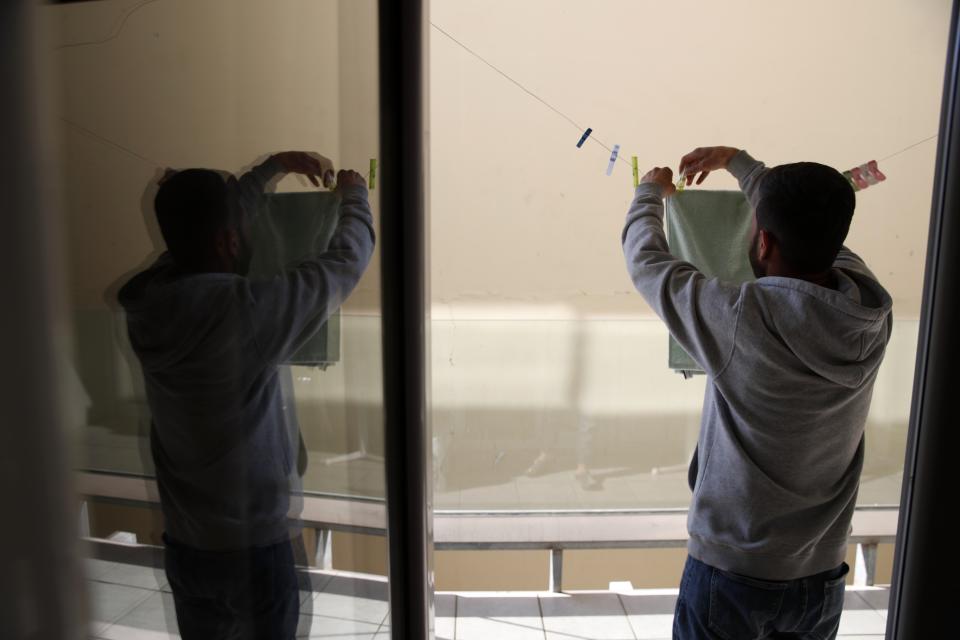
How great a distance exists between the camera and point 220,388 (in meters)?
0.43

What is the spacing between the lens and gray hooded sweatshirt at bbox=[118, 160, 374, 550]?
0.35 metres

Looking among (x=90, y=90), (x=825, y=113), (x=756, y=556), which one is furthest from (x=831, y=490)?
(x=90, y=90)

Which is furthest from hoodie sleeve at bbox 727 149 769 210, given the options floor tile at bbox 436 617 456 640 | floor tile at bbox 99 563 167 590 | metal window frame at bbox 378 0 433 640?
floor tile at bbox 436 617 456 640

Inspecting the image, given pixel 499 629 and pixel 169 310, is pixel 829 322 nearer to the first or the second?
pixel 169 310

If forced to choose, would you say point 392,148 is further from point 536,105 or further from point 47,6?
point 536,105

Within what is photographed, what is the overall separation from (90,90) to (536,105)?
1.43m

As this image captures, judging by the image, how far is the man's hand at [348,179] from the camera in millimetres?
691

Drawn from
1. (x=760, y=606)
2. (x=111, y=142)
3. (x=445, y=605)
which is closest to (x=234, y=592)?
(x=111, y=142)

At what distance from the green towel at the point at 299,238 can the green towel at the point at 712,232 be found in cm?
76

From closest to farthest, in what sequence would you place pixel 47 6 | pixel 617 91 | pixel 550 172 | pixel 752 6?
pixel 47 6, pixel 752 6, pixel 617 91, pixel 550 172

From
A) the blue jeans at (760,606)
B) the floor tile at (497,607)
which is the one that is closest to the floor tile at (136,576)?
the blue jeans at (760,606)

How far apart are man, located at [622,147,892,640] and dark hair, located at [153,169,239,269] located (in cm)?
75

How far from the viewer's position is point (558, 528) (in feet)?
6.40

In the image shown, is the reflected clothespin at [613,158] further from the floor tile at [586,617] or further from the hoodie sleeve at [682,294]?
the floor tile at [586,617]
